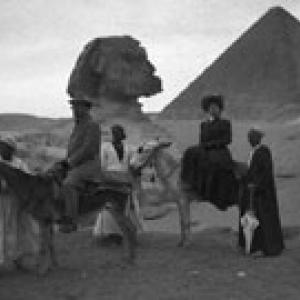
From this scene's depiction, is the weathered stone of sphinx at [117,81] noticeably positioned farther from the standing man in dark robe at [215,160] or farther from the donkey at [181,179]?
the standing man in dark robe at [215,160]

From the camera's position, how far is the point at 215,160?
9453mm

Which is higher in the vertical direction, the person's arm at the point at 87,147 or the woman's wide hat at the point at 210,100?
the woman's wide hat at the point at 210,100

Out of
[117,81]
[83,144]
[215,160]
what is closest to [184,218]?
[215,160]

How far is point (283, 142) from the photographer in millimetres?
24875

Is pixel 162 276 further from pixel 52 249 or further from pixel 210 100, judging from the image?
pixel 210 100

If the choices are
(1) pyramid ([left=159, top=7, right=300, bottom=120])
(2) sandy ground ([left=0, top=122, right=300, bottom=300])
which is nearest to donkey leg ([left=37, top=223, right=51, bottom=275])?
(2) sandy ground ([left=0, top=122, right=300, bottom=300])

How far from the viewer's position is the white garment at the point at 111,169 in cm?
959

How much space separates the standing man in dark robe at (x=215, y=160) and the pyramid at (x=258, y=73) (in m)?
66.9

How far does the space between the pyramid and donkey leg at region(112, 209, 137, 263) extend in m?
67.7

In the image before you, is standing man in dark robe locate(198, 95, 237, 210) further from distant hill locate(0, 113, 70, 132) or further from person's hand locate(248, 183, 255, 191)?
distant hill locate(0, 113, 70, 132)

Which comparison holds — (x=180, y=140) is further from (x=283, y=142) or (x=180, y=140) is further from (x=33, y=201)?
(x=33, y=201)

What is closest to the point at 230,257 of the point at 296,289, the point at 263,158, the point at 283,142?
the point at 263,158

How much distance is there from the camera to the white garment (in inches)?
377

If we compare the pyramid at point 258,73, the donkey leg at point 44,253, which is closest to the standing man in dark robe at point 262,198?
the donkey leg at point 44,253
